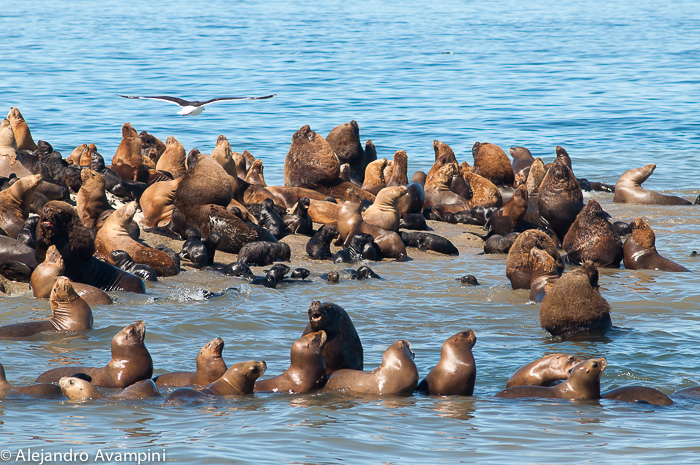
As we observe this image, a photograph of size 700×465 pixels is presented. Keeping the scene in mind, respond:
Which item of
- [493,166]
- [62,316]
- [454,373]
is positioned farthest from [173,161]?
[454,373]

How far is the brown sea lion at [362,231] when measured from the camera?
11.7m

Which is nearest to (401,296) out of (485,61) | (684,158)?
(684,158)

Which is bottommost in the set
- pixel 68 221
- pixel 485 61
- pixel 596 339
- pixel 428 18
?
pixel 596 339

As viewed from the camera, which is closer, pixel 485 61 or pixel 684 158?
pixel 684 158

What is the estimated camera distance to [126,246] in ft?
33.8

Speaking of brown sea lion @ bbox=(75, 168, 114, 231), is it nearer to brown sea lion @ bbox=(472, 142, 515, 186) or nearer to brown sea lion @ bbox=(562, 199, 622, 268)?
brown sea lion @ bbox=(562, 199, 622, 268)

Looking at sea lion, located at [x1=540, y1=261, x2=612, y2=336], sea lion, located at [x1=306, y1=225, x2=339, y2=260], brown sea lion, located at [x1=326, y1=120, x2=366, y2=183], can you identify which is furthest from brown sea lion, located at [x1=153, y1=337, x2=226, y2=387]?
brown sea lion, located at [x1=326, y1=120, x2=366, y2=183]

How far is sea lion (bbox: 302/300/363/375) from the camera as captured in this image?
6516 millimetres

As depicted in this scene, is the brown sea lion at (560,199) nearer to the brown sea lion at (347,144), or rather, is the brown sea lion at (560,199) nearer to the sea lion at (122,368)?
the brown sea lion at (347,144)

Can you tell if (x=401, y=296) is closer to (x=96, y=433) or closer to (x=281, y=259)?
(x=281, y=259)

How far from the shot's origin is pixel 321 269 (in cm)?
1091

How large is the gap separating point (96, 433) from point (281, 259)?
6141 mm

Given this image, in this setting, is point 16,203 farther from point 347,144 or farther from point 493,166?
point 493,166

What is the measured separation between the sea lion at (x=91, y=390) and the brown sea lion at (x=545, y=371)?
274 centimetres
